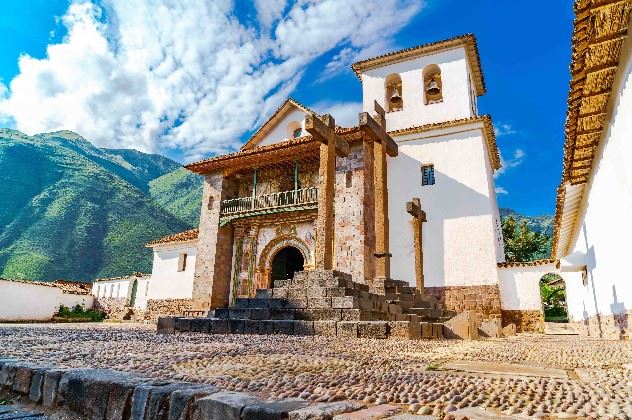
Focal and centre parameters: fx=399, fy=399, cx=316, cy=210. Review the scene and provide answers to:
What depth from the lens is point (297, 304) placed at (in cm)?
702

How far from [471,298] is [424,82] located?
8522 millimetres

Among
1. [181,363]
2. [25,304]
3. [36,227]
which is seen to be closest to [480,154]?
[181,363]

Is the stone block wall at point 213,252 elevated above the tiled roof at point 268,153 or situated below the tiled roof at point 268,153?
below

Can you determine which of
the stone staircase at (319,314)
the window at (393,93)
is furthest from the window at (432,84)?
the stone staircase at (319,314)

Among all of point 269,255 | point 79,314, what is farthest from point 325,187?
A: point 79,314

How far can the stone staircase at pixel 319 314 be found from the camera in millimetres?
5656

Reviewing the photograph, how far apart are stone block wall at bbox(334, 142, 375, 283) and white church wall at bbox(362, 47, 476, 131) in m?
2.58

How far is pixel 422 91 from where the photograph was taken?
51.0 feet

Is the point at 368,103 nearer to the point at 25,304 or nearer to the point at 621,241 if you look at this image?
the point at 621,241

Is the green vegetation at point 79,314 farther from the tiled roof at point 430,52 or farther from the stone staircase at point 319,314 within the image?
the tiled roof at point 430,52

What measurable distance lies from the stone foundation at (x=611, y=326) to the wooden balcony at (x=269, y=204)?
28.6 feet

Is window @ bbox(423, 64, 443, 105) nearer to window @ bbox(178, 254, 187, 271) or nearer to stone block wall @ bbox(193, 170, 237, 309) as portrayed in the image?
stone block wall @ bbox(193, 170, 237, 309)

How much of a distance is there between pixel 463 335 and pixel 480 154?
8.59 metres

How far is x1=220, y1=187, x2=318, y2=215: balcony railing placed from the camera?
14.8 meters
